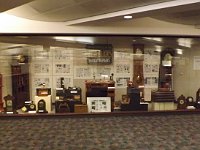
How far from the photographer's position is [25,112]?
22.0 feet

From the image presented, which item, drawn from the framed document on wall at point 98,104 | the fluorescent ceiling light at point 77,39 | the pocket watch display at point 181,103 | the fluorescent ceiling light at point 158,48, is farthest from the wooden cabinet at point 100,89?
the pocket watch display at point 181,103

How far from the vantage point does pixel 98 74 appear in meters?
7.25

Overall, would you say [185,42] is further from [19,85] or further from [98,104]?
[19,85]

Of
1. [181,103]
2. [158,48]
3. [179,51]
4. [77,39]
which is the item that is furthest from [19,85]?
[179,51]

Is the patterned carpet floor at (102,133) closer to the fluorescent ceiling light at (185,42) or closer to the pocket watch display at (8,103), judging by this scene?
the pocket watch display at (8,103)

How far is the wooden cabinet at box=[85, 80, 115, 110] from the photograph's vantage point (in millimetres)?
7020

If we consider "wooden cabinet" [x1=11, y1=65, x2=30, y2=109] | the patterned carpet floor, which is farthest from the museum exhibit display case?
the patterned carpet floor

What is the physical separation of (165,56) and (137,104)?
1650 mm

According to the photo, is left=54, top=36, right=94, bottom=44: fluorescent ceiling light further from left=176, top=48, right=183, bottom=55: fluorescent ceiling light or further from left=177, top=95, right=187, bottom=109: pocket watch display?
left=177, top=95, right=187, bottom=109: pocket watch display

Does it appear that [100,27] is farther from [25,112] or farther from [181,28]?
[25,112]

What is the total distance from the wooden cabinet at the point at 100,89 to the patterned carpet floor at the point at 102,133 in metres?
0.68

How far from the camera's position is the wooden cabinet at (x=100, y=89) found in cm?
702

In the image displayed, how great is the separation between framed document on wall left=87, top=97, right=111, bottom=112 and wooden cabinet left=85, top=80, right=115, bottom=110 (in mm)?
132

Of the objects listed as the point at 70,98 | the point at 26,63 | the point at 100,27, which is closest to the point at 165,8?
the point at 100,27
